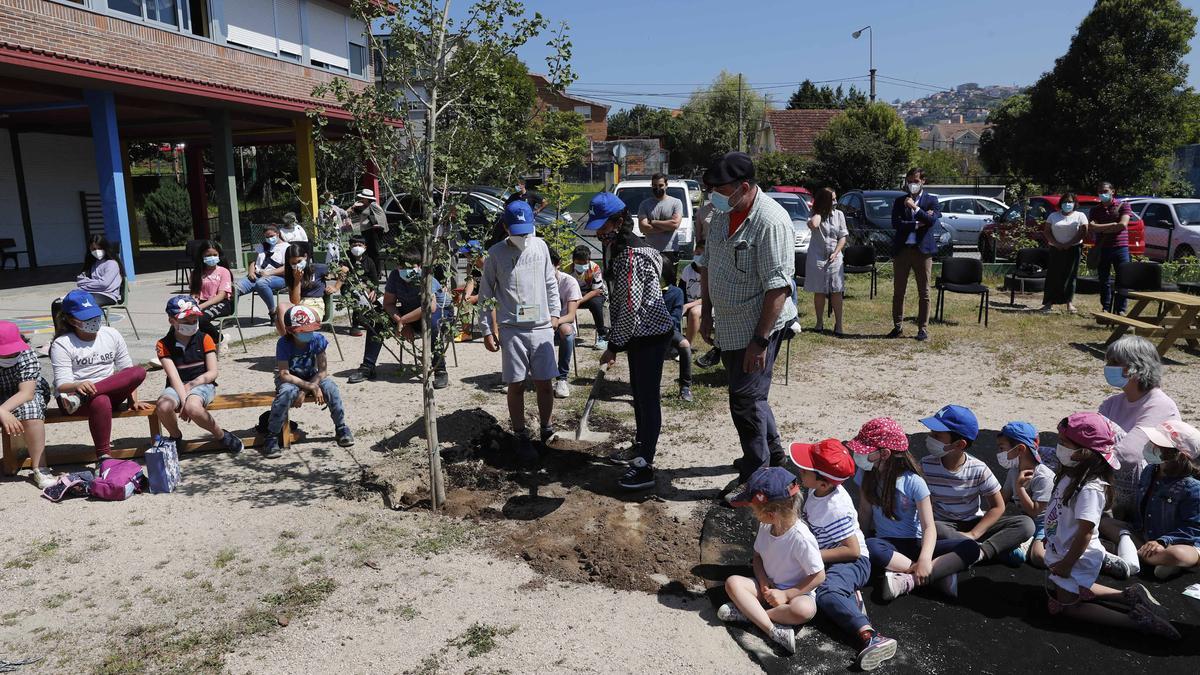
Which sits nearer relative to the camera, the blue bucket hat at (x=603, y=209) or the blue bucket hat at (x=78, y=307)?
the blue bucket hat at (x=603, y=209)

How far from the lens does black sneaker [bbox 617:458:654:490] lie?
5203mm

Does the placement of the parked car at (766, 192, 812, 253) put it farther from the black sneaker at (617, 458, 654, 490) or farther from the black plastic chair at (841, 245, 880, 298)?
the black sneaker at (617, 458, 654, 490)

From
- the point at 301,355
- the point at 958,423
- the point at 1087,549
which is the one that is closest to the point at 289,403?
the point at 301,355

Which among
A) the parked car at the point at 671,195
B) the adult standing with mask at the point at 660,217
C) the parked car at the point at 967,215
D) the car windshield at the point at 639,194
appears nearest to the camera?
the adult standing with mask at the point at 660,217

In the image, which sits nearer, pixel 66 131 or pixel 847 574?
pixel 847 574

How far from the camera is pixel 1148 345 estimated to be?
15.3 ft

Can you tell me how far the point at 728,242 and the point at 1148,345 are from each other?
8.27ft

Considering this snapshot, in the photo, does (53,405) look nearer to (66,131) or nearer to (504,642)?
(504,642)

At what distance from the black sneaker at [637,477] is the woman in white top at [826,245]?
5.39m

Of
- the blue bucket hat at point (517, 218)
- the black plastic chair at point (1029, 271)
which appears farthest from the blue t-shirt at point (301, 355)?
the black plastic chair at point (1029, 271)

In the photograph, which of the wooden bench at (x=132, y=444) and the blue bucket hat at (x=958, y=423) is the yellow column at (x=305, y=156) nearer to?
the wooden bench at (x=132, y=444)

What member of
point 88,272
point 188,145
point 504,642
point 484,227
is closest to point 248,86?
point 188,145

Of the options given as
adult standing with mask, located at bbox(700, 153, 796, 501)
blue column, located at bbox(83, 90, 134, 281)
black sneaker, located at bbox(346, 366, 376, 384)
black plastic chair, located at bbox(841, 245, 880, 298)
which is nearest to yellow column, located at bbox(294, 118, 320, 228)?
blue column, located at bbox(83, 90, 134, 281)

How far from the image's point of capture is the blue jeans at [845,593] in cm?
355
